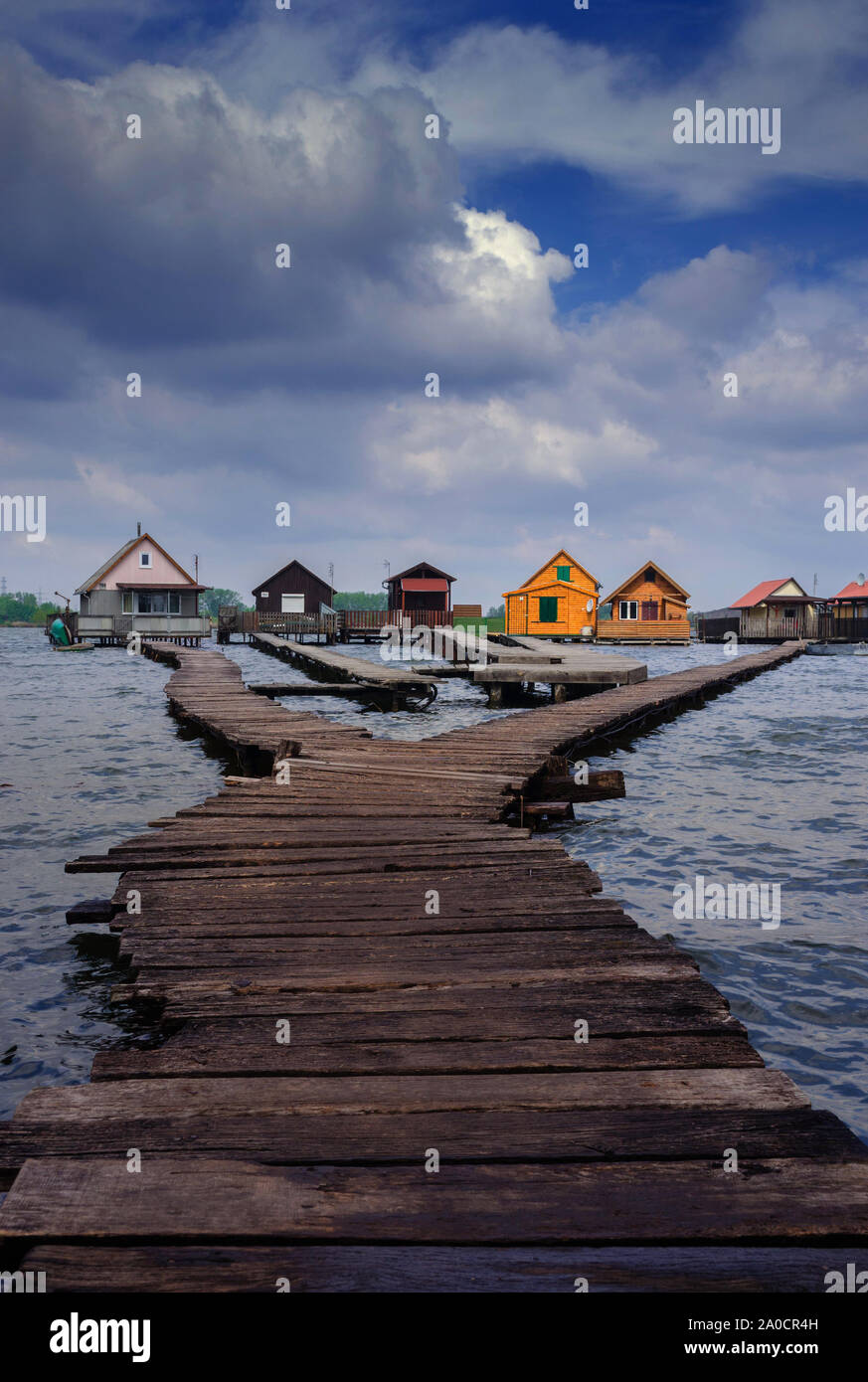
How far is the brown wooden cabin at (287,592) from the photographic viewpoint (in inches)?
2852

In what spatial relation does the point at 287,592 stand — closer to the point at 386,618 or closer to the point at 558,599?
the point at 386,618

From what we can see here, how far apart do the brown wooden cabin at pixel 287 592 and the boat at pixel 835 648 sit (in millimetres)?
37540

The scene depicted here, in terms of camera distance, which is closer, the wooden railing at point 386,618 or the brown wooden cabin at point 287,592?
the wooden railing at point 386,618

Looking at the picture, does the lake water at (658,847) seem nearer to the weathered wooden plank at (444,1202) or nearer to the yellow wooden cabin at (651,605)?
the weathered wooden plank at (444,1202)

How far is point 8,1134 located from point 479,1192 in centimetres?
153

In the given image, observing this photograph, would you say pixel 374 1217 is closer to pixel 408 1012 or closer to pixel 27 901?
pixel 408 1012

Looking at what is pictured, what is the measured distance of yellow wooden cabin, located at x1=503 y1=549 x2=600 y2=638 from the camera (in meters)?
62.3

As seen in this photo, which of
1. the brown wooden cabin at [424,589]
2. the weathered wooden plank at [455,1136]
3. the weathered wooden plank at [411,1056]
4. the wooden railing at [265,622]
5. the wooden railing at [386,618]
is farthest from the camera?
the brown wooden cabin at [424,589]

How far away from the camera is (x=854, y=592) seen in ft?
238

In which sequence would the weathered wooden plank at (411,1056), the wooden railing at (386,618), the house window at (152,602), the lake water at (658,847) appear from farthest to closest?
the wooden railing at (386,618) < the house window at (152,602) < the lake water at (658,847) < the weathered wooden plank at (411,1056)

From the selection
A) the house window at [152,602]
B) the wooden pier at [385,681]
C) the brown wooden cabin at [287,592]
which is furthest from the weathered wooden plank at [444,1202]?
the brown wooden cabin at [287,592]

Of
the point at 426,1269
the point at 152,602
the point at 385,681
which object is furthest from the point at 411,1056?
the point at 152,602

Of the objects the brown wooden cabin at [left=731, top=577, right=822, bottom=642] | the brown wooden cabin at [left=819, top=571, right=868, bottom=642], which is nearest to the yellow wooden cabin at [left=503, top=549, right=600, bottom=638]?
the brown wooden cabin at [left=731, top=577, right=822, bottom=642]

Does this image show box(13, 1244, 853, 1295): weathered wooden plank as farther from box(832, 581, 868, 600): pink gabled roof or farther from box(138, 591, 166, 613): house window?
box(832, 581, 868, 600): pink gabled roof
